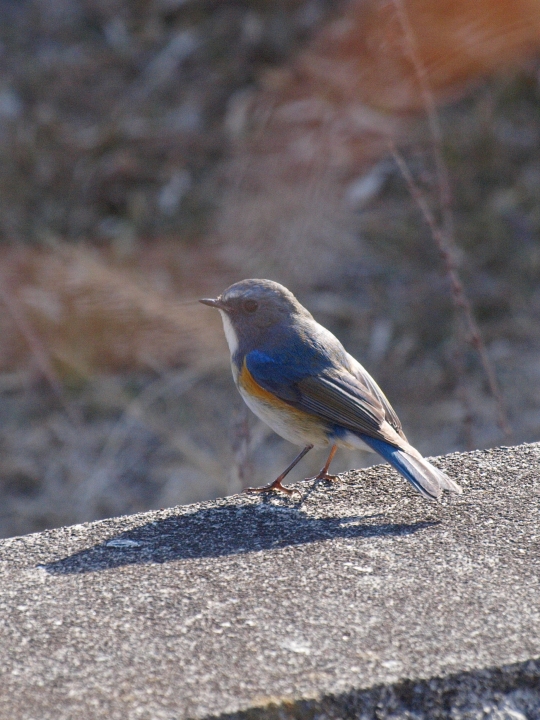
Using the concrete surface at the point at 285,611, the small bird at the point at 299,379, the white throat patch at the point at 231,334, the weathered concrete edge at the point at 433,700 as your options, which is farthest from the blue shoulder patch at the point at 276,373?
the weathered concrete edge at the point at 433,700

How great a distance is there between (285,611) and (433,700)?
34 cm

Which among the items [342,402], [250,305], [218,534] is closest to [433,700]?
[218,534]

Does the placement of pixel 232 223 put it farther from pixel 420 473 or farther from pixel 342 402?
pixel 420 473

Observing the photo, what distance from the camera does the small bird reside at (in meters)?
2.93

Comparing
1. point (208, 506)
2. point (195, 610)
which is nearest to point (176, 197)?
point (208, 506)

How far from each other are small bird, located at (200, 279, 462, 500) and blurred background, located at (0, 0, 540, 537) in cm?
Answer: 76

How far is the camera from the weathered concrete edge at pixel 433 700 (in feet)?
5.14

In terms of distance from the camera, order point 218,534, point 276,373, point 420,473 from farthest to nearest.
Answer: point 276,373 → point 420,473 → point 218,534

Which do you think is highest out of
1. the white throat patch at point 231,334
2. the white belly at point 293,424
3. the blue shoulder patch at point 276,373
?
the white throat patch at point 231,334

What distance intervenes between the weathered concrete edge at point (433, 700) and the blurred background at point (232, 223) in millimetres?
2237

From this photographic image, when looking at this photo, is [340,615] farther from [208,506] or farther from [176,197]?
[176,197]

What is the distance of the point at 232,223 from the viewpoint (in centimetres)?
575

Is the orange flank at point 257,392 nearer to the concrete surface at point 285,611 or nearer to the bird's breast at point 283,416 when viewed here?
the bird's breast at point 283,416

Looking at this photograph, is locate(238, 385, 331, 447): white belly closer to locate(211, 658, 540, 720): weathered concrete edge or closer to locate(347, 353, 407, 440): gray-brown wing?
locate(347, 353, 407, 440): gray-brown wing
